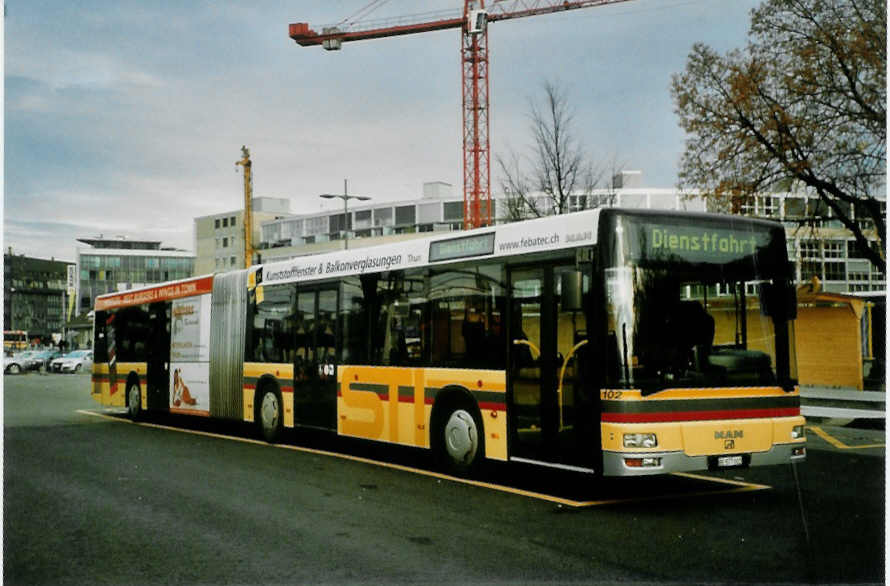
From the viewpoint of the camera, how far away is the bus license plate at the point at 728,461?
8.88m

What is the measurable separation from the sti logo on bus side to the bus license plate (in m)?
0.19

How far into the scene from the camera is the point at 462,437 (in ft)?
36.2

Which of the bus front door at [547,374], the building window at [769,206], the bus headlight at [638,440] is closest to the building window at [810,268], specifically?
the building window at [769,206]

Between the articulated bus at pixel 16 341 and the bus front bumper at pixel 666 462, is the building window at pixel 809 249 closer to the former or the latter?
the bus front bumper at pixel 666 462

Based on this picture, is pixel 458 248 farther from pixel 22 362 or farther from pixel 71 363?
pixel 22 362

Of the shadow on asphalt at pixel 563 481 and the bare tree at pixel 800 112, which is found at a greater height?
the bare tree at pixel 800 112

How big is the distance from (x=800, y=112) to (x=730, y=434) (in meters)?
17.3

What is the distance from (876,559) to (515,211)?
23.8 meters

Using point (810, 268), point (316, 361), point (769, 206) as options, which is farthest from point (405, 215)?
point (316, 361)

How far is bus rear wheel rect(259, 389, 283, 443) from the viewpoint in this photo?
598 inches

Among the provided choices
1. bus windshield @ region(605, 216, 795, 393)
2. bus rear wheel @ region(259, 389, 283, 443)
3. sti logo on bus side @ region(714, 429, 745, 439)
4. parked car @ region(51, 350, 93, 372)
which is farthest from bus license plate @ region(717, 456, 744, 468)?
parked car @ region(51, 350, 93, 372)

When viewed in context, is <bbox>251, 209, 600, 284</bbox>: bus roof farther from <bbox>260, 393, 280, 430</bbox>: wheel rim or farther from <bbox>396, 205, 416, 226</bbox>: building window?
<bbox>396, 205, 416, 226</bbox>: building window

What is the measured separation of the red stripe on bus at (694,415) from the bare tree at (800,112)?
44.1ft

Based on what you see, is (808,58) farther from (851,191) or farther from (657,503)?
Result: (657,503)
